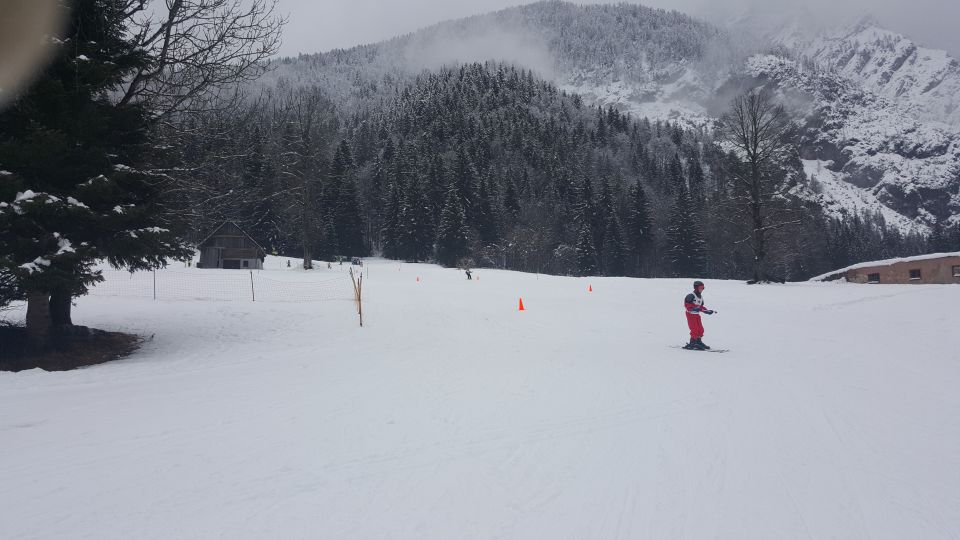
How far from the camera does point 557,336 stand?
14.1 meters

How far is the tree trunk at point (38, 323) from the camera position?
35.5 feet

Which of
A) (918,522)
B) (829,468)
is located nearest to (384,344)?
(829,468)

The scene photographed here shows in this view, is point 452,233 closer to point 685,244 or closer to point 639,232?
point 639,232

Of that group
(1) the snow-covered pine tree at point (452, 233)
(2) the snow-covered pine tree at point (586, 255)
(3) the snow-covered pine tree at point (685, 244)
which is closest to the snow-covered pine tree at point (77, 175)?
(1) the snow-covered pine tree at point (452, 233)

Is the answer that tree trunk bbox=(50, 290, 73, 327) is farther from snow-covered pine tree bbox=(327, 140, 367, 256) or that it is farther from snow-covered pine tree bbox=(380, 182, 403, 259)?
snow-covered pine tree bbox=(380, 182, 403, 259)

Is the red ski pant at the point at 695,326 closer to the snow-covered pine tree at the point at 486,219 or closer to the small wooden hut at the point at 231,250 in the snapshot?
the small wooden hut at the point at 231,250

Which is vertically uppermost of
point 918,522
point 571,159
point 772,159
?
point 571,159

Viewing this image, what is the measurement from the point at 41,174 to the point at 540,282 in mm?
27604

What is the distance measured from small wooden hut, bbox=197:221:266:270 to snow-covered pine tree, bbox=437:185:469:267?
82.2 feet

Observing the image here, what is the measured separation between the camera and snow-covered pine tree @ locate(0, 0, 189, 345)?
31.1 ft

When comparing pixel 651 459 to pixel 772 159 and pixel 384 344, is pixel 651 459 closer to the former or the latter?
pixel 384 344

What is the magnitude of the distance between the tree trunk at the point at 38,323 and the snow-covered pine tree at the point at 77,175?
0.02 meters

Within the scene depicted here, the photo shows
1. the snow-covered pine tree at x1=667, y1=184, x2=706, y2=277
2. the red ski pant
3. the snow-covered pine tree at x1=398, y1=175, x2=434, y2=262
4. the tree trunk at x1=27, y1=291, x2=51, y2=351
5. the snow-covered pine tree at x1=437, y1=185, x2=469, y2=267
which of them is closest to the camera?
the tree trunk at x1=27, y1=291, x2=51, y2=351

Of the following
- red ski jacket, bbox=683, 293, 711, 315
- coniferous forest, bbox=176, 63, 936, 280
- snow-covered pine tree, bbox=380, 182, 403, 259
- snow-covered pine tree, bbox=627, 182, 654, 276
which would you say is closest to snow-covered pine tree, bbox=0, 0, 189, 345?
red ski jacket, bbox=683, 293, 711, 315
